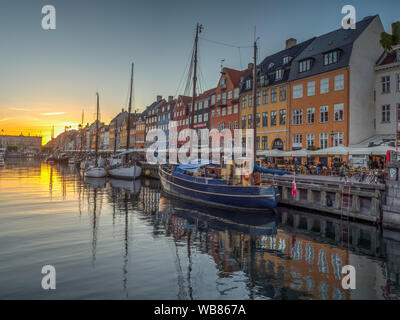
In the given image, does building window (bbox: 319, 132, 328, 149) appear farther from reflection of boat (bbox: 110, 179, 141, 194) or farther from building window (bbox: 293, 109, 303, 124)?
reflection of boat (bbox: 110, 179, 141, 194)

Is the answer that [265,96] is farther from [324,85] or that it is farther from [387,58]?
[387,58]

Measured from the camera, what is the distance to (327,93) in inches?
1337

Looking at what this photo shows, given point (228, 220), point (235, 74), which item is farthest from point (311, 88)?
point (228, 220)

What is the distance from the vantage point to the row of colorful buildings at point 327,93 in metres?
31.7

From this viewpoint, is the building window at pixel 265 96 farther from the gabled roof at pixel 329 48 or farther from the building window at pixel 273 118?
the gabled roof at pixel 329 48

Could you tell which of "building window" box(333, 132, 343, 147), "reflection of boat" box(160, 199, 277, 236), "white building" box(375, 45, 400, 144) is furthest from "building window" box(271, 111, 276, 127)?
"reflection of boat" box(160, 199, 277, 236)

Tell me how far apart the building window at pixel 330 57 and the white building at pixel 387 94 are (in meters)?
4.64

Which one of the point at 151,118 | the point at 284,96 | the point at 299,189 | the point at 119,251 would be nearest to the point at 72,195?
the point at 119,251

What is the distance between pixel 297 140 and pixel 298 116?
321 centimetres

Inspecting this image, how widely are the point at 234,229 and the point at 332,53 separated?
2782 cm

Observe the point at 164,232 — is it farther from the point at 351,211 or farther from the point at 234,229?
the point at 351,211

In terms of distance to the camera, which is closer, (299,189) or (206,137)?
(299,189)

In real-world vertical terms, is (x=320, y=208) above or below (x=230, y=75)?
below
